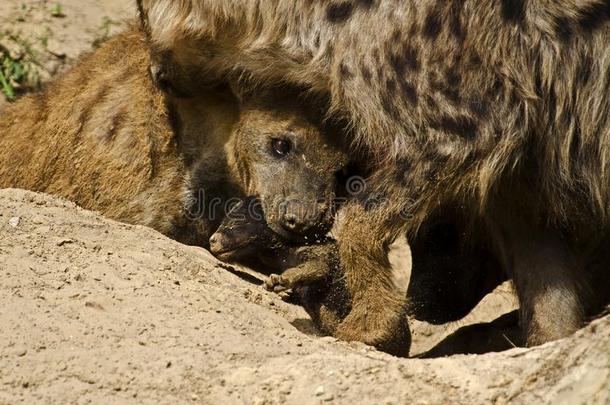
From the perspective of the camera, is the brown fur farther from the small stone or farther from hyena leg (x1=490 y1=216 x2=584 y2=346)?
hyena leg (x1=490 y1=216 x2=584 y2=346)

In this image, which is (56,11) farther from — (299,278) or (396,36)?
(396,36)

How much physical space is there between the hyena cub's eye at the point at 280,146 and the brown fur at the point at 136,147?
6 centimetres

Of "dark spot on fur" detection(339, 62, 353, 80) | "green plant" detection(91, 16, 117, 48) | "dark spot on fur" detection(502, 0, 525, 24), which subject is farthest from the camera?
"green plant" detection(91, 16, 117, 48)

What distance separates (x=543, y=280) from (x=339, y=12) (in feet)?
4.82

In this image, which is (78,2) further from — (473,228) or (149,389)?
(149,389)

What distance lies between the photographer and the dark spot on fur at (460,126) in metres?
4.78

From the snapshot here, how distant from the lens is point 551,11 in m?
4.73

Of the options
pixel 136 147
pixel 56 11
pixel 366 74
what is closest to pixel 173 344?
pixel 366 74

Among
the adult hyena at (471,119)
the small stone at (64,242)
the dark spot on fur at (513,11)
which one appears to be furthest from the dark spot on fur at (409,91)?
the small stone at (64,242)

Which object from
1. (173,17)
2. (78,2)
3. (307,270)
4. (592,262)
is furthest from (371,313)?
(78,2)

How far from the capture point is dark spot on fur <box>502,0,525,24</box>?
15.5ft

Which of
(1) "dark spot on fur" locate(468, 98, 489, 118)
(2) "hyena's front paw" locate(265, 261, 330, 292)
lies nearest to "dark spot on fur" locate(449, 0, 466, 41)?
(1) "dark spot on fur" locate(468, 98, 489, 118)

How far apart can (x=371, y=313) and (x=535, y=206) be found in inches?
33.0

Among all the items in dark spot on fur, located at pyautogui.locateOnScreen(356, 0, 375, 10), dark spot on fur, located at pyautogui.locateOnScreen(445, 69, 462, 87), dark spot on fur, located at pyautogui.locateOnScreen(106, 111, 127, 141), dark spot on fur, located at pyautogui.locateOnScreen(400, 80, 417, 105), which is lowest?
dark spot on fur, located at pyautogui.locateOnScreen(106, 111, 127, 141)
